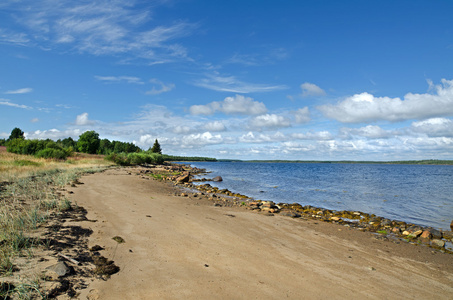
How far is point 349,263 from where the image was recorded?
7070mm

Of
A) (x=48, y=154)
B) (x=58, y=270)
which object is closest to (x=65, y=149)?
(x=48, y=154)

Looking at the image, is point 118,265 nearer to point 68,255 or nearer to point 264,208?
point 68,255

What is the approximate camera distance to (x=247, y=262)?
6301 mm

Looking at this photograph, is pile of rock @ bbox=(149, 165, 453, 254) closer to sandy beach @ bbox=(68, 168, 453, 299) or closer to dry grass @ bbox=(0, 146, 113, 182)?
sandy beach @ bbox=(68, 168, 453, 299)

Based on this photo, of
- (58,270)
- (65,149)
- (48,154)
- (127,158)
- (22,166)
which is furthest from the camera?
(127,158)

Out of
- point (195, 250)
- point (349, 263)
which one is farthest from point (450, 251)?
point (195, 250)

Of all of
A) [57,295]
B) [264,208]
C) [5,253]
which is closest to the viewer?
[57,295]

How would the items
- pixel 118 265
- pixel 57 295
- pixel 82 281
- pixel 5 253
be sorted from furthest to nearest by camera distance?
1. pixel 118 265
2. pixel 5 253
3. pixel 82 281
4. pixel 57 295

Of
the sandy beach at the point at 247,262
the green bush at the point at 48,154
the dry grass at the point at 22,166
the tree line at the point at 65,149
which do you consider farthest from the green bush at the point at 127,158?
the sandy beach at the point at 247,262

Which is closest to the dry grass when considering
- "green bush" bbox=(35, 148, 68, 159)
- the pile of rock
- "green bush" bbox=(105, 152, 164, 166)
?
"green bush" bbox=(35, 148, 68, 159)

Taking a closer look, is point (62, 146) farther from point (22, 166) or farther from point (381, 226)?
point (381, 226)

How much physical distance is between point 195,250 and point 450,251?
9.76m

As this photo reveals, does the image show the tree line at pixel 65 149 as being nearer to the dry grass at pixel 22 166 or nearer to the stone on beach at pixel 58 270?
the dry grass at pixel 22 166

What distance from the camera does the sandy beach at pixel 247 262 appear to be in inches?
195
